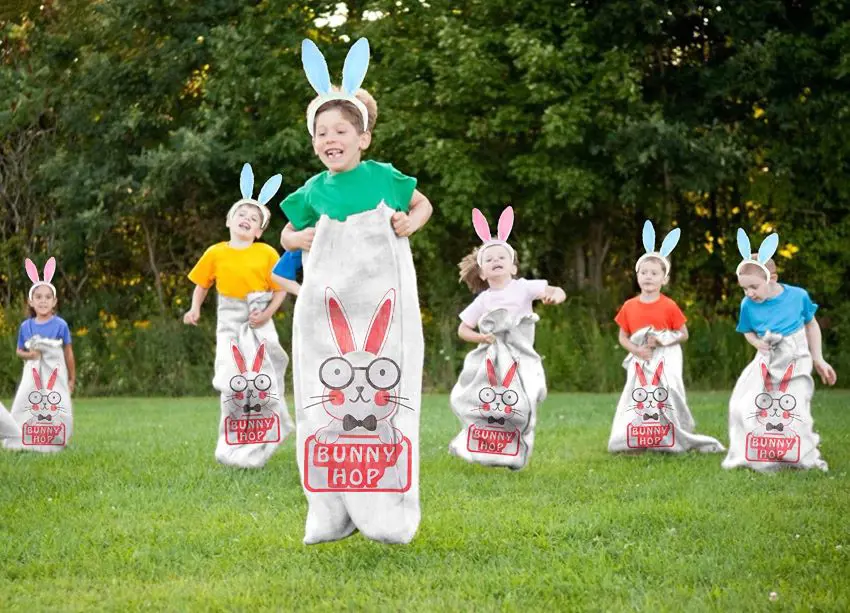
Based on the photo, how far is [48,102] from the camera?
2428cm

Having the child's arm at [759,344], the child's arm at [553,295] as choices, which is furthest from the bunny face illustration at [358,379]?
the child's arm at [759,344]

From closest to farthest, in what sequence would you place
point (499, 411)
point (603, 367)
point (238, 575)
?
point (238, 575) < point (499, 411) < point (603, 367)

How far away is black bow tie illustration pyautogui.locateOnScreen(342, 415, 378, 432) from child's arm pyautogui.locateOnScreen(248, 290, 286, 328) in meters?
3.80

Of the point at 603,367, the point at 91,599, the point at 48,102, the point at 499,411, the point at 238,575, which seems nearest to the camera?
the point at 91,599

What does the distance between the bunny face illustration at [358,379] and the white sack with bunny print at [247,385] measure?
389 centimetres

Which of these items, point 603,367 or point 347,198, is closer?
point 347,198

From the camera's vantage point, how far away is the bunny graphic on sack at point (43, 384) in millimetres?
11445

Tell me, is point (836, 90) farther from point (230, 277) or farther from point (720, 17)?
point (230, 277)

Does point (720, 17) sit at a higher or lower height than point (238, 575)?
higher

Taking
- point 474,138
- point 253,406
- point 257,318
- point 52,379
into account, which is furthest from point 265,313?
point 474,138

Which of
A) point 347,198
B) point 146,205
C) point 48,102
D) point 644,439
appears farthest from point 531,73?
point 347,198

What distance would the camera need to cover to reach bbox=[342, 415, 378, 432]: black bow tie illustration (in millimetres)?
6270

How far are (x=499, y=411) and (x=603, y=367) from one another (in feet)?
35.9

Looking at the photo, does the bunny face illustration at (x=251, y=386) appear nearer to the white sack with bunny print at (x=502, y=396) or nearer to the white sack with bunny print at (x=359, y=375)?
the white sack with bunny print at (x=502, y=396)
